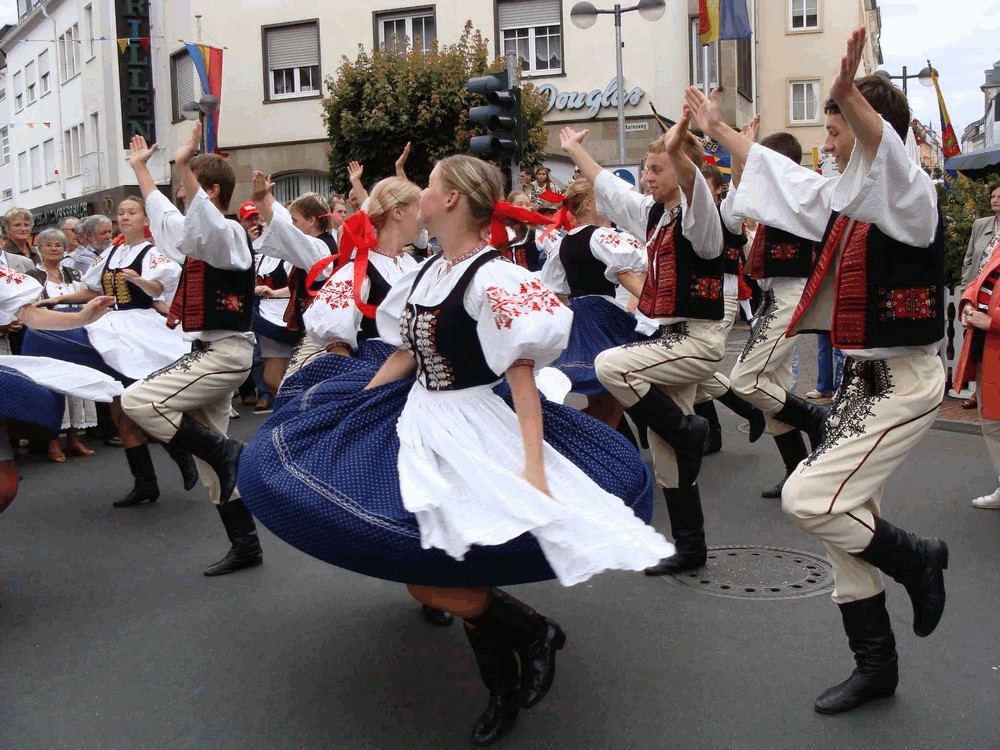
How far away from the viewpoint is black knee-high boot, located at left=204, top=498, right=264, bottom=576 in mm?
4938

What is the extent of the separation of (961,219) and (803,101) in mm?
21730

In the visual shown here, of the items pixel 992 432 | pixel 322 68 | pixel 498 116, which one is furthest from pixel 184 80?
pixel 992 432

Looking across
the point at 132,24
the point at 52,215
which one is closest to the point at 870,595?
the point at 132,24

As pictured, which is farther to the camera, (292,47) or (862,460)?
(292,47)

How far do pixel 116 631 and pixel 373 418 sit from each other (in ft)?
5.91

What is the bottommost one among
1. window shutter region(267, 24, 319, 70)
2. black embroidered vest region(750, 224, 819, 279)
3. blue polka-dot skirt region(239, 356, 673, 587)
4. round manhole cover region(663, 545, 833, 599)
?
round manhole cover region(663, 545, 833, 599)

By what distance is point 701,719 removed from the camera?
3.26 metres

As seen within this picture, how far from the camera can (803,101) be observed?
29750mm

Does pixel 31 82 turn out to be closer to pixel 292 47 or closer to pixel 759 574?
pixel 292 47

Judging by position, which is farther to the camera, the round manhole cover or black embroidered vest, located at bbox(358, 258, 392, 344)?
black embroidered vest, located at bbox(358, 258, 392, 344)

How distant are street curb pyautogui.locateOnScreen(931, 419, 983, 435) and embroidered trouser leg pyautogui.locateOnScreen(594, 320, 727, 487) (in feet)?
13.2

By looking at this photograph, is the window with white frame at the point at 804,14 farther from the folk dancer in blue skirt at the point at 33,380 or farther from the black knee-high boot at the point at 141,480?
the folk dancer in blue skirt at the point at 33,380

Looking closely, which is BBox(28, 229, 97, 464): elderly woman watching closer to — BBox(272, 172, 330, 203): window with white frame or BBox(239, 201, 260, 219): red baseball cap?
BBox(239, 201, 260, 219): red baseball cap

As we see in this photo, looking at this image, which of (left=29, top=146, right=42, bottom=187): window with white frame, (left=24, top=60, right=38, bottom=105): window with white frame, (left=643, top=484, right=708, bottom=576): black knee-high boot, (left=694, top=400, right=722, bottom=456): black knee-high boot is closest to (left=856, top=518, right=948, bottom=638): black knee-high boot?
(left=643, top=484, right=708, bottom=576): black knee-high boot
